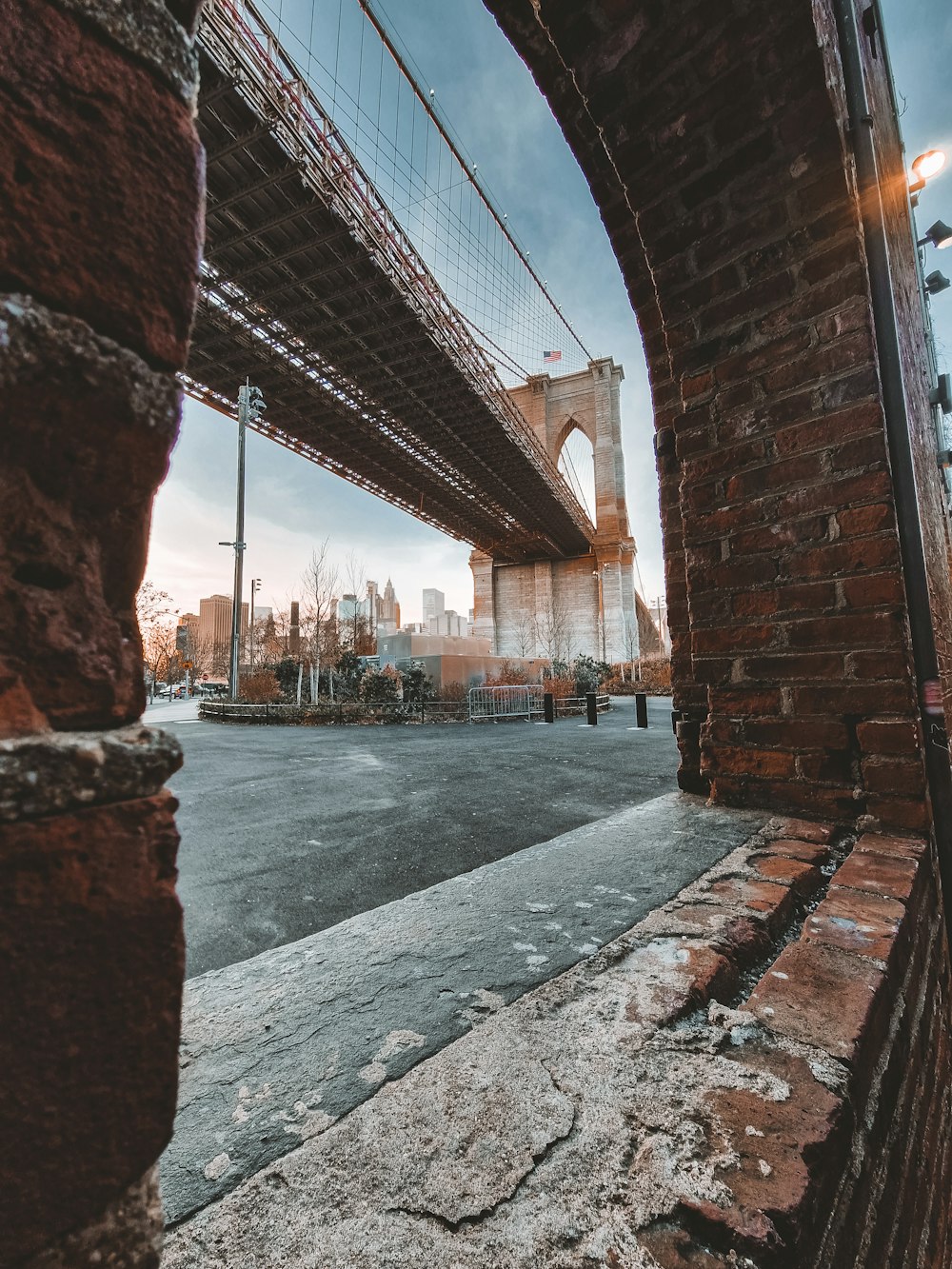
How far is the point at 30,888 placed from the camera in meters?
0.28

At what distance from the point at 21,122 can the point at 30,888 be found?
45 centimetres

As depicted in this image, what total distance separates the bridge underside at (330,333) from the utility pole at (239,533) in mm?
1054

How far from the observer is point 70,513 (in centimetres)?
33

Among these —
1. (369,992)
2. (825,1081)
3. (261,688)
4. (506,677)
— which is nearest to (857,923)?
(825,1081)

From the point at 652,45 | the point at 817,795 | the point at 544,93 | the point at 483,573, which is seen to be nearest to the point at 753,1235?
the point at 817,795

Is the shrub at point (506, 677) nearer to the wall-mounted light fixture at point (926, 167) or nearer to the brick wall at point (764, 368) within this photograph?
the wall-mounted light fixture at point (926, 167)

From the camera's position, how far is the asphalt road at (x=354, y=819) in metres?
1.69

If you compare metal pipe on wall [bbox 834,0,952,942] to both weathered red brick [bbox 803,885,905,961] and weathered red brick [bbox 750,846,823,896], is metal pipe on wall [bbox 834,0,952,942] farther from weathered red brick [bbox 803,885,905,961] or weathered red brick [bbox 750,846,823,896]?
weathered red brick [bbox 803,885,905,961]

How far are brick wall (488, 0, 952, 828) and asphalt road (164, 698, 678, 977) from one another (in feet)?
3.79

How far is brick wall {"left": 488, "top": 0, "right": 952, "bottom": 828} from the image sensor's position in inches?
65.3

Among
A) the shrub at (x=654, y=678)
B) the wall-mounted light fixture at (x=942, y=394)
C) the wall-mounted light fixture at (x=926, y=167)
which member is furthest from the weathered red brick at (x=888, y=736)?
the shrub at (x=654, y=678)

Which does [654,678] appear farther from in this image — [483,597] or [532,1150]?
[532,1150]

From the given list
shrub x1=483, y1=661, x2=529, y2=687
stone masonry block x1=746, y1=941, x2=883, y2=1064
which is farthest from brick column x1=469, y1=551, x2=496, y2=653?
stone masonry block x1=746, y1=941, x2=883, y2=1064

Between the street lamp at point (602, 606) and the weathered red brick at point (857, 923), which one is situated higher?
the street lamp at point (602, 606)
